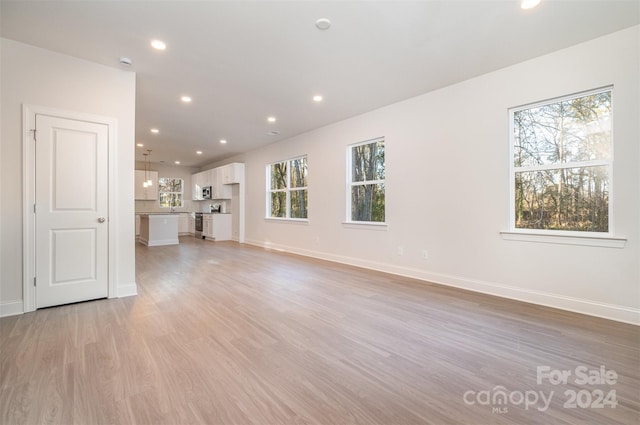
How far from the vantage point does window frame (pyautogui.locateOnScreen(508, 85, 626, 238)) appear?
2.76 m

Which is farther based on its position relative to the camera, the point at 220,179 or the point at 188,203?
the point at 188,203

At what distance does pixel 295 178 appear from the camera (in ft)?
22.6

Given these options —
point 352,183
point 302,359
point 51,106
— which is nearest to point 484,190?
point 352,183

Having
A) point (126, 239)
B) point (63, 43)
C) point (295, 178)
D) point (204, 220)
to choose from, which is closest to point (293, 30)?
point (63, 43)

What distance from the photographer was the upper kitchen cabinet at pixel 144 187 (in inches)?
→ 378

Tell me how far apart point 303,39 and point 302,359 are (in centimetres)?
297

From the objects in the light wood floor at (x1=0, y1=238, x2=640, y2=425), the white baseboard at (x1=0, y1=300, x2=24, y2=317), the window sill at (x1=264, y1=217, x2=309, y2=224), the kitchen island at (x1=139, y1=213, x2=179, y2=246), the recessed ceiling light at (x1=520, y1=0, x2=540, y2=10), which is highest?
the recessed ceiling light at (x1=520, y1=0, x2=540, y2=10)

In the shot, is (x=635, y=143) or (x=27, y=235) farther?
(x=27, y=235)

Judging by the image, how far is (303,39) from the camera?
281cm

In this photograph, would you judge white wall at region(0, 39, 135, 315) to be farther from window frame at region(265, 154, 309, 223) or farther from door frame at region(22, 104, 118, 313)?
window frame at region(265, 154, 309, 223)

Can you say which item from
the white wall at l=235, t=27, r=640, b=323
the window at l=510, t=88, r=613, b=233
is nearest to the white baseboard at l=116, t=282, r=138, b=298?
the white wall at l=235, t=27, r=640, b=323

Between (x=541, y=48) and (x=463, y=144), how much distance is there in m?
1.24

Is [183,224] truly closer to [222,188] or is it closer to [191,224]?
[191,224]

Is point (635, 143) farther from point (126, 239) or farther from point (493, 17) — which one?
point (126, 239)
